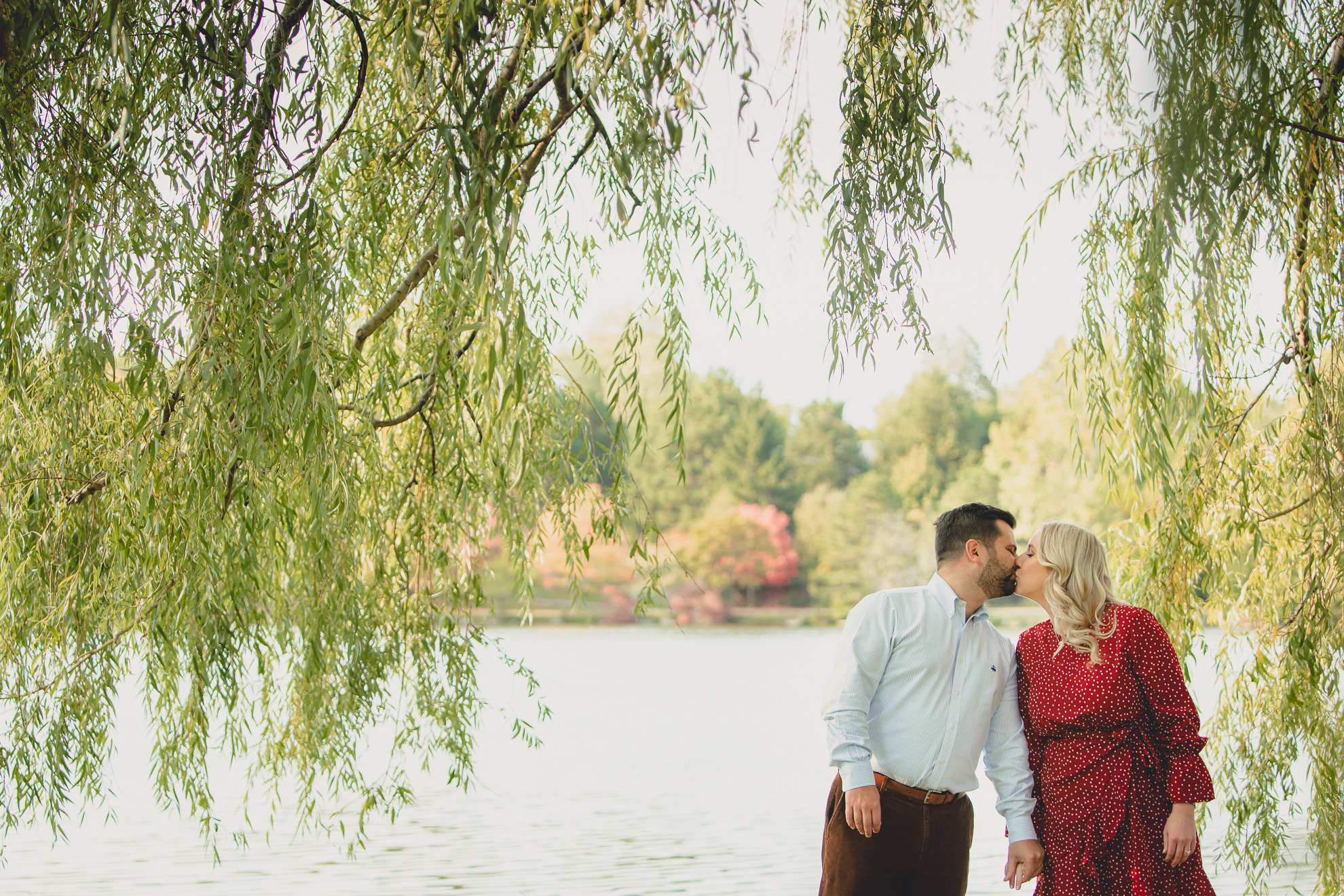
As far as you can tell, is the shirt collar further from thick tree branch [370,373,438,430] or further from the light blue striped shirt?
thick tree branch [370,373,438,430]

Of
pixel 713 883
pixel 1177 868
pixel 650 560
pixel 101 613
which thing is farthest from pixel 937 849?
pixel 713 883

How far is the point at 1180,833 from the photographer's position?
2.16 meters

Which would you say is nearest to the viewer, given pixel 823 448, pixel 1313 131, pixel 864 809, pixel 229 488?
pixel 864 809

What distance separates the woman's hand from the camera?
216cm

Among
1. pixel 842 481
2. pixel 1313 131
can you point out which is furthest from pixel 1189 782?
pixel 842 481

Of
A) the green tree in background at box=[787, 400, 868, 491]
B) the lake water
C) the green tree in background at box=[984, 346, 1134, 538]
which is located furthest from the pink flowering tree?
the lake water

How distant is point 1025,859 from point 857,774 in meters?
0.40

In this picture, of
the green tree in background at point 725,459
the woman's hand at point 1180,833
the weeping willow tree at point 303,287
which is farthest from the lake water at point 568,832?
the green tree in background at point 725,459

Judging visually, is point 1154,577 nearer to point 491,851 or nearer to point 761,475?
point 491,851

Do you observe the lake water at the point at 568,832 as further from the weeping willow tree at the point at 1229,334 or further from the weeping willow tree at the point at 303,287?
the weeping willow tree at the point at 1229,334

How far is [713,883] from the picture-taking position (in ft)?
19.1

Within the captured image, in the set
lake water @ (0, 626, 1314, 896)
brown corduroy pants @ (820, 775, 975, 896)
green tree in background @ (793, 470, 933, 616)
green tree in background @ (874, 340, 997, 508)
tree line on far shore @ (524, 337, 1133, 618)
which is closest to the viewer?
brown corduroy pants @ (820, 775, 975, 896)

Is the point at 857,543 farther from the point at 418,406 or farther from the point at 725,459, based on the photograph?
the point at 418,406

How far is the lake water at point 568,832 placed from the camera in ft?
18.9
